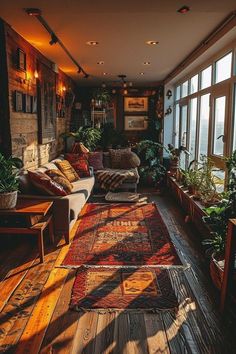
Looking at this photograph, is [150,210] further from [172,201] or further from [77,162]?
[77,162]

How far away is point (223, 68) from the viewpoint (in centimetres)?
420

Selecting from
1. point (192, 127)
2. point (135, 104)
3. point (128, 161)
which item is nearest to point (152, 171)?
point (128, 161)

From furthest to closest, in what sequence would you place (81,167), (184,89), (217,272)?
(184,89), (81,167), (217,272)

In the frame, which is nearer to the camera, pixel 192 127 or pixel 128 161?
pixel 192 127

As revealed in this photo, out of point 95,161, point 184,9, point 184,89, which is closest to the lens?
point 184,9

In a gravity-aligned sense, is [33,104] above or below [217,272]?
above

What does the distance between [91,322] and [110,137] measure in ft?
21.2

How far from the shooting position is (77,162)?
5.95 m

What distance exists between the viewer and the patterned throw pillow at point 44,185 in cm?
371

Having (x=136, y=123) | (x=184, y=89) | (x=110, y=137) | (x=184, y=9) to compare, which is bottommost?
(x=110, y=137)

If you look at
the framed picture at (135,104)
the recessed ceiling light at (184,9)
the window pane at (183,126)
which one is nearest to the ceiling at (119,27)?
the recessed ceiling light at (184,9)

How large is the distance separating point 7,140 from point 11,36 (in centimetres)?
121

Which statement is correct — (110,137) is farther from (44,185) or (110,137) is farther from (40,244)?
(40,244)

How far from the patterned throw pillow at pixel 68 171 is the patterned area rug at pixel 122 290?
8.11 feet
